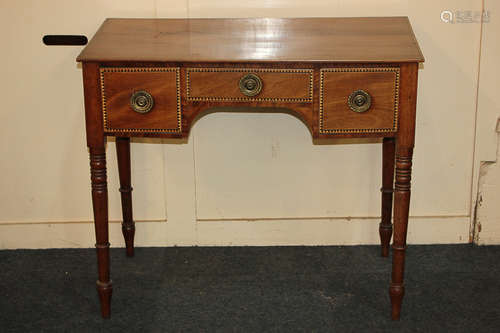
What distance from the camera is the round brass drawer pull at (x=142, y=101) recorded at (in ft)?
6.64

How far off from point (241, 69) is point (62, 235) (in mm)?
1391

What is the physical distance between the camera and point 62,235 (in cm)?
283

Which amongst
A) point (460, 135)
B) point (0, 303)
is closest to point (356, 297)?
point (460, 135)

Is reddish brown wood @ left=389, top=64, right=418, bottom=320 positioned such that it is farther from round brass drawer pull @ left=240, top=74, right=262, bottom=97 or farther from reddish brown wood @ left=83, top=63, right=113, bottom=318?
reddish brown wood @ left=83, top=63, right=113, bottom=318

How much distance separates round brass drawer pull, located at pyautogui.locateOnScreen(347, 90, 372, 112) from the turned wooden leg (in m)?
0.63

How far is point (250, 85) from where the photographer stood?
2.00 meters

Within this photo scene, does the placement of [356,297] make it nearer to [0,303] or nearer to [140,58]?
[140,58]

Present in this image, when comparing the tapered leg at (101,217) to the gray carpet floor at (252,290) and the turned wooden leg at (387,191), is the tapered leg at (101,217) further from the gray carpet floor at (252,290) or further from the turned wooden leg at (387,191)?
the turned wooden leg at (387,191)

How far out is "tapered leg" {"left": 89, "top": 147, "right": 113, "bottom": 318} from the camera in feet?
6.81

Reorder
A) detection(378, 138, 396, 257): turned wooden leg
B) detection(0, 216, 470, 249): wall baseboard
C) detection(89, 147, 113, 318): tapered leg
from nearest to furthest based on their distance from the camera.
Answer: detection(89, 147, 113, 318): tapered leg → detection(378, 138, 396, 257): turned wooden leg → detection(0, 216, 470, 249): wall baseboard

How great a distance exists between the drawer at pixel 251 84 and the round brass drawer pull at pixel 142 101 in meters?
0.14

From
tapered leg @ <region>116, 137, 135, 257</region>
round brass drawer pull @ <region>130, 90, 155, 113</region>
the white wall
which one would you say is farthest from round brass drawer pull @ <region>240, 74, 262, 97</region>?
tapered leg @ <region>116, 137, 135, 257</region>

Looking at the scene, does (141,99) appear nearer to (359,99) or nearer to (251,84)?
(251,84)

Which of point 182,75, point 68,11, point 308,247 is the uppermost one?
point 68,11
